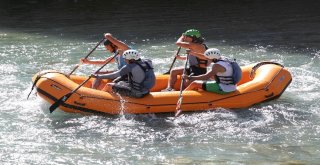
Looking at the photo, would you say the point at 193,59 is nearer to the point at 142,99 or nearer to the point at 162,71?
the point at 142,99

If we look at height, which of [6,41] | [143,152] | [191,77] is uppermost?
[191,77]

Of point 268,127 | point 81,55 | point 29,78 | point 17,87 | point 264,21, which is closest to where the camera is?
point 268,127

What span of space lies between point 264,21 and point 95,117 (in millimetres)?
10767

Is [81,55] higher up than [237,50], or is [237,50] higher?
[237,50]

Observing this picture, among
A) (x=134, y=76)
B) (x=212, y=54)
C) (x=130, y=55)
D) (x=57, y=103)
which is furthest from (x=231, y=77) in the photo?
(x=57, y=103)

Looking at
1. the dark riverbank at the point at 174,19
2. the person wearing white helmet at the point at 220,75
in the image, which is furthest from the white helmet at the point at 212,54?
the dark riverbank at the point at 174,19

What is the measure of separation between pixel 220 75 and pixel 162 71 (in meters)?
3.56

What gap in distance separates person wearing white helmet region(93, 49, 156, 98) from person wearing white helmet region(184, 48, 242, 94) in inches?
36.5

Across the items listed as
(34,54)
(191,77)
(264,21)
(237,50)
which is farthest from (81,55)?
(264,21)

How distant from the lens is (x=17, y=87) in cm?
1221

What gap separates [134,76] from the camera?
33.0 ft

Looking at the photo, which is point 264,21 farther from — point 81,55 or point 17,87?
point 17,87

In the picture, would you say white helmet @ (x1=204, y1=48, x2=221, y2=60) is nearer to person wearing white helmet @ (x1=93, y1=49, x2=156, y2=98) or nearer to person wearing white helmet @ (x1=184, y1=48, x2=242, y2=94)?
person wearing white helmet @ (x1=184, y1=48, x2=242, y2=94)

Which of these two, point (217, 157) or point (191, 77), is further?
point (191, 77)
